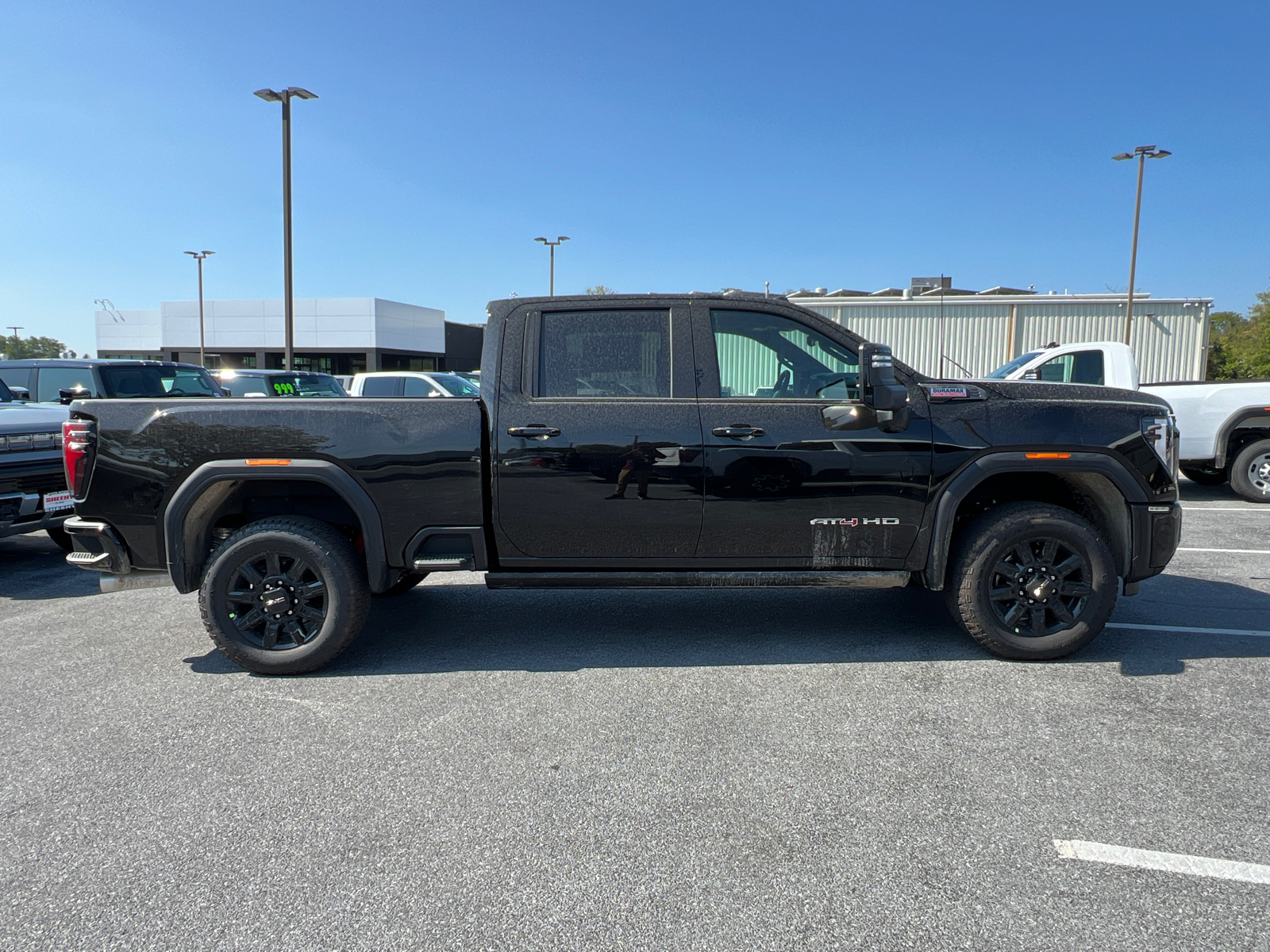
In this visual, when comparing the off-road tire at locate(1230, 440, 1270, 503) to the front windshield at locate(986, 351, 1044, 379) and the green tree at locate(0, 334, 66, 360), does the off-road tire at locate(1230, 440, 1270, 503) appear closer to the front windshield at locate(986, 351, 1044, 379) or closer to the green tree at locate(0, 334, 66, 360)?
the front windshield at locate(986, 351, 1044, 379)

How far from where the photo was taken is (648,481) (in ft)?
14.1

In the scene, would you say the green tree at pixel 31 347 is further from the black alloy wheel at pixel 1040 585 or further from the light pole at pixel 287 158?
the black alloy wheel at pixel 1040 585

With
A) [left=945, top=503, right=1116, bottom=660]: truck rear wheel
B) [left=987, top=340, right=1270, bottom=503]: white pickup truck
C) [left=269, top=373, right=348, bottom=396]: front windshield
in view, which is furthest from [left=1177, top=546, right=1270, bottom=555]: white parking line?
[left=269, top=373, right=348, bottom=396]: front windshield

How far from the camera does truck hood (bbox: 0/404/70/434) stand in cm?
641

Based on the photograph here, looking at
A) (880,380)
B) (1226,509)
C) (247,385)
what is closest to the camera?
(880,380)

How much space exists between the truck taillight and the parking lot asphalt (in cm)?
103

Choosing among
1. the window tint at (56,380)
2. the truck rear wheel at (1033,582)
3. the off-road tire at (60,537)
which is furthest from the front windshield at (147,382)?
the truck rear wheel at (1033,582)

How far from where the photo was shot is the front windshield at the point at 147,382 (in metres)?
11.0

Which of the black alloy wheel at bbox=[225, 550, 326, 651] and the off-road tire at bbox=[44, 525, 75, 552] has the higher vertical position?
the black alloy wheel at bbox=[225, 550, 326, 651]

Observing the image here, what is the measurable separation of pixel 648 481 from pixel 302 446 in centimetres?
178

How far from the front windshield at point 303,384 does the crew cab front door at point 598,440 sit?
10.4 meters

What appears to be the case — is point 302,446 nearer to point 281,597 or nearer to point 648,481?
point 281,597

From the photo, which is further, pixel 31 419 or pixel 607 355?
pixel 31 419

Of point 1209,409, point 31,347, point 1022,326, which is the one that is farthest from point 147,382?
point 31,347
